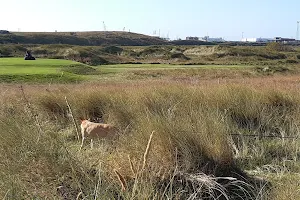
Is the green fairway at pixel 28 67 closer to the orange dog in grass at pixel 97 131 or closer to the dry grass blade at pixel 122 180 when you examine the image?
the orange dog in grass at pixel 97 131

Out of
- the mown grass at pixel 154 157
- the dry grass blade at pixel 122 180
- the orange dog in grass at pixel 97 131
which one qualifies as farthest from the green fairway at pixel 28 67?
the dry grass blade at pixel 122 180

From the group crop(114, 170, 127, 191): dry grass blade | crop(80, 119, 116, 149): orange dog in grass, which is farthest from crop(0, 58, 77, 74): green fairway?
crop(114, 170, 127, 191): dry grass blade

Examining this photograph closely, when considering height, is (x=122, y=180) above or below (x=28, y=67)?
above

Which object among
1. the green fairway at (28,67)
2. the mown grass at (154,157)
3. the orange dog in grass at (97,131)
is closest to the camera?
the mown grass at (154,157)

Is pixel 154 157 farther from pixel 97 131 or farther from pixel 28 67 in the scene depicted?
pixel 28 67

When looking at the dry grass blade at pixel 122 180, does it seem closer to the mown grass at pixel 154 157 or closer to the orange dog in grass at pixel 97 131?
the mown grass at pixel 154 157

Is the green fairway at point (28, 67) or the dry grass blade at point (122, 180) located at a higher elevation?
the dry grass blade at point (122, 180)

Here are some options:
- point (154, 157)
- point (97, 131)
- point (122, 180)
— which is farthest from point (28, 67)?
point (122, 180)

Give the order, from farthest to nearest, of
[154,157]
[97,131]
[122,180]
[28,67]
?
[28,67] < [97,131] < [154,157] < [122,180]

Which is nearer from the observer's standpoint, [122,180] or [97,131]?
[122,180]

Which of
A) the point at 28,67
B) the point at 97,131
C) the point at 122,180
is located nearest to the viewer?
the point at 122,180

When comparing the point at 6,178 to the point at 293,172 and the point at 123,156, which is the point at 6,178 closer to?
the point at 123,156

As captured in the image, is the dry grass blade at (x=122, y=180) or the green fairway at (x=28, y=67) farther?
the green fairway at (x=28, y=67)

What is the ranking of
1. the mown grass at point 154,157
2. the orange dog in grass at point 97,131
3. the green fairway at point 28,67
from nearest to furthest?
the mown grass at point 154,157 → the orange dog in grass at point 97,131 → the green fairway at point 28,67
